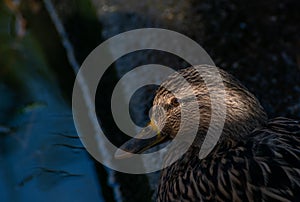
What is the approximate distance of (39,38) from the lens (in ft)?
19.4

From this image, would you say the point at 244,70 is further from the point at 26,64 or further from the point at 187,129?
the point at 26,64

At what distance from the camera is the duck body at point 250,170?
3309mm

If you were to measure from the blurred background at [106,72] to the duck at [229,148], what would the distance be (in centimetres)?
74

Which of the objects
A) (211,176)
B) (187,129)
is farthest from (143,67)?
(211,176)

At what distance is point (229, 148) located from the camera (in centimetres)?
363

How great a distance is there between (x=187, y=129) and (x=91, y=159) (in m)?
1.27

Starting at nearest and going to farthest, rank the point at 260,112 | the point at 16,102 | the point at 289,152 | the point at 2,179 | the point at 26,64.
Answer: the point at 289,152, the point at 260,112, the point at 2,179, the point at 16,102, the point at 26,64

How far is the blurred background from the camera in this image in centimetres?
471

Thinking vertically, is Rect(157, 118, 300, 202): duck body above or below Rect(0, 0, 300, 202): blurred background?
above

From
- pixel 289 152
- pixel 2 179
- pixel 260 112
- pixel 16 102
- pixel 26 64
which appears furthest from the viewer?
pixel 26 64

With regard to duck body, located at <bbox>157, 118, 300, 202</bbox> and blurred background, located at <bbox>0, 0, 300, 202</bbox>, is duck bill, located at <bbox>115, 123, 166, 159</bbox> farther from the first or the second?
blurred background, located at <bbox>0, 0, 300, 202</bbox>

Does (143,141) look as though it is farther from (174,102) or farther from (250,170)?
(250,170)

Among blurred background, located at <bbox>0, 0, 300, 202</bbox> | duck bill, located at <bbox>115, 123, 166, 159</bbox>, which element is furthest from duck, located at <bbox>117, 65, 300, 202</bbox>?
blurred background, located at <bbox>0, 0, 300, 202</bbox>

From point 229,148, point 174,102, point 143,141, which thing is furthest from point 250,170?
point 143,141
